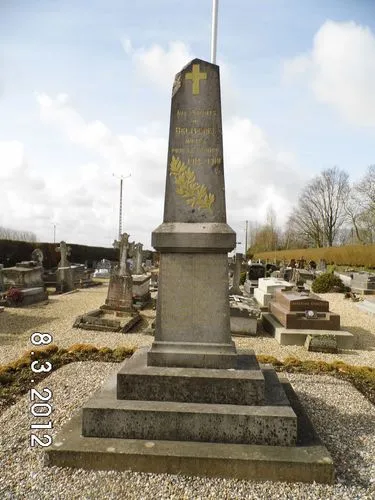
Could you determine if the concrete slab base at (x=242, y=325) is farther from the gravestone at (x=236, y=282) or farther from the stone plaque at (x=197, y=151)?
the stone plaque at (x=197, y=151)

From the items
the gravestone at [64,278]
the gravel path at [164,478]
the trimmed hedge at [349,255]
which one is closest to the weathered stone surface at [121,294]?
the gravestone at [64,278]

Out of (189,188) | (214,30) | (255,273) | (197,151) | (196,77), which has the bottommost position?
(255,273)

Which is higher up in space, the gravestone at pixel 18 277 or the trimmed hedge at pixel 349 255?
the trimmed hedge at pixel 349 255

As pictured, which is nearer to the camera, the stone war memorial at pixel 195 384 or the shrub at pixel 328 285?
the stone war memorial at pixel 195 384

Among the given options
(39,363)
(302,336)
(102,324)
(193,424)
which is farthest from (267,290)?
(193,424)

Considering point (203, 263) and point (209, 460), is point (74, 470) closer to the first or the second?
point (209, 460)

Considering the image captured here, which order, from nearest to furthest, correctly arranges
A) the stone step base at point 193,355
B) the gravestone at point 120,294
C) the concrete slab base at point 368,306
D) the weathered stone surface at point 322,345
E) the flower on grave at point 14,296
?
the stone step base at point 193,355
the weathered stone surface at point 322,345
the gravestone at point 120,294
the flower on grave at point 14,296
the concrete slab base at point 368,306

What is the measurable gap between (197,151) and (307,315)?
664 cm

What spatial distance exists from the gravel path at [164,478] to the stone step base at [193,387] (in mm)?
778

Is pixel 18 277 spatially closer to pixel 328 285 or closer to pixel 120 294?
pixel 120 294

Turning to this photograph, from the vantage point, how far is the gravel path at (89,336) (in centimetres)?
822

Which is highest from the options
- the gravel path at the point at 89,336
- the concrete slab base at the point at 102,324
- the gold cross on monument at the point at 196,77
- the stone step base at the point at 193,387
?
the gold cross on monument at the point at 196,77

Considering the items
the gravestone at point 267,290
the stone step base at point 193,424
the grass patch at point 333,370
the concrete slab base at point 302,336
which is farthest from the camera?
the gravestone at point 267,290

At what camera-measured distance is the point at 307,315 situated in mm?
9664
